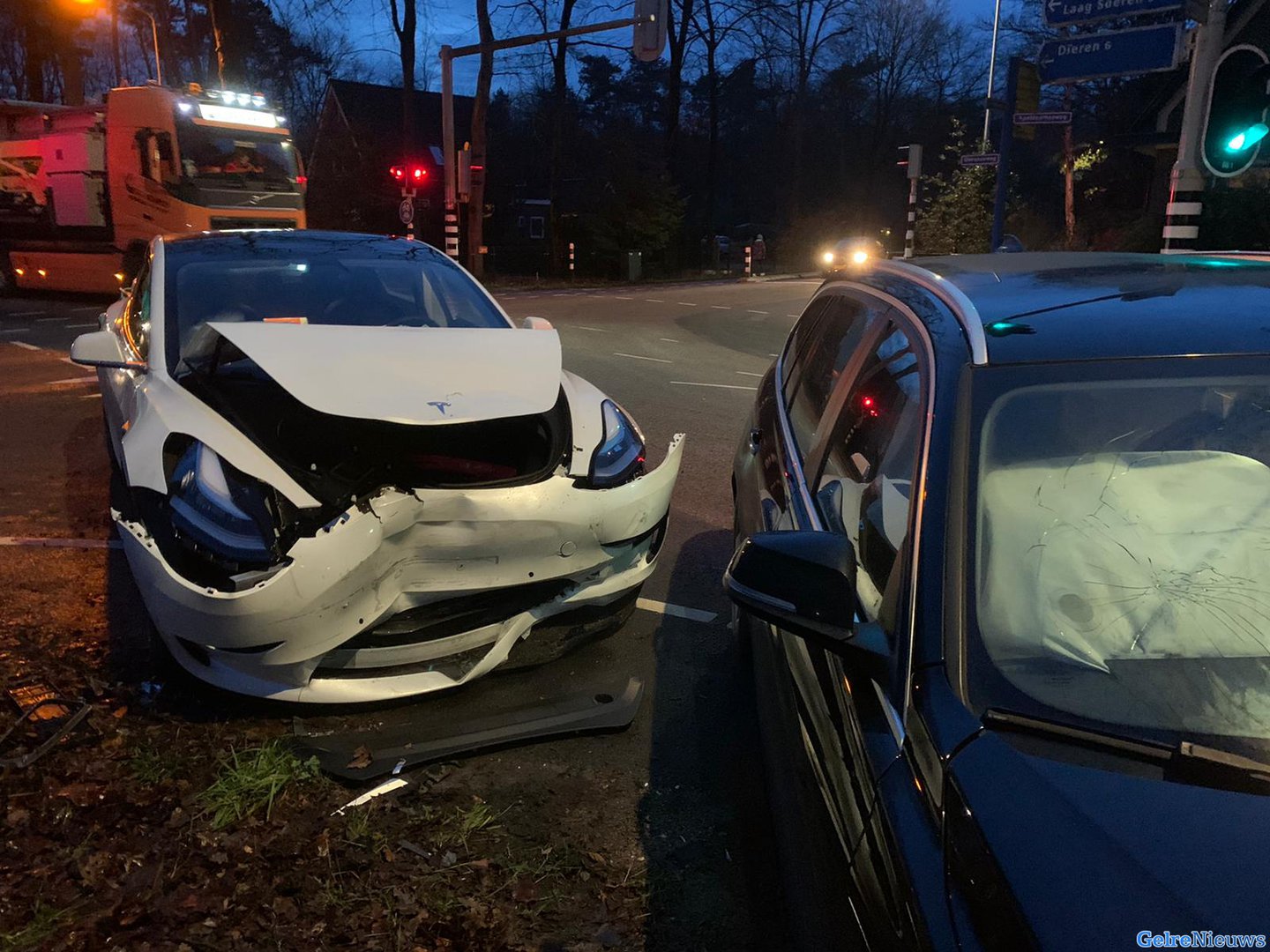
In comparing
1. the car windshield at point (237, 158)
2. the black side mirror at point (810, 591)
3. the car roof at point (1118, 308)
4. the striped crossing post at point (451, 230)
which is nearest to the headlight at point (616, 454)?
the car roof at point (1118, 308)

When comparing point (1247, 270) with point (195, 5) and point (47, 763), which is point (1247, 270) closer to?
point (47, 763)

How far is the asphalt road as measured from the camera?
257cm

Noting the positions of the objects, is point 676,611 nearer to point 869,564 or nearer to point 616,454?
point 616,454

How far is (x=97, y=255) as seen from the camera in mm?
17438

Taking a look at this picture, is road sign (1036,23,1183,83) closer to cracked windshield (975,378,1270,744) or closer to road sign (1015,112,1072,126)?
road sign (1015,112,1072,126)

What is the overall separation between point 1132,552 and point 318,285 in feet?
13.6

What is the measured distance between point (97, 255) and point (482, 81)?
1419 centimetres


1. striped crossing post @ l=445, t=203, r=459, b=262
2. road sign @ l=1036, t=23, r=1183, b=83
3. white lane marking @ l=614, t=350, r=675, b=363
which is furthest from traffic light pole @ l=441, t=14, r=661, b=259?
road sign @ l=1036, t=23, r=1183, b=83

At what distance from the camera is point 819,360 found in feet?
10.8

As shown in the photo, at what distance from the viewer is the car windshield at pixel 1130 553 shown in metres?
1.63

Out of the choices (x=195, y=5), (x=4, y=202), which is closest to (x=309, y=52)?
(x=195, y=5)

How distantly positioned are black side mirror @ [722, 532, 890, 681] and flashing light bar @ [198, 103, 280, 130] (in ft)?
57.8

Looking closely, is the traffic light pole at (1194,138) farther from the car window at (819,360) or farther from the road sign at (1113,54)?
the car window at (819,360)

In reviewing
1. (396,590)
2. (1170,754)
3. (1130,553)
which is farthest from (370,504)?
(1170,754)
